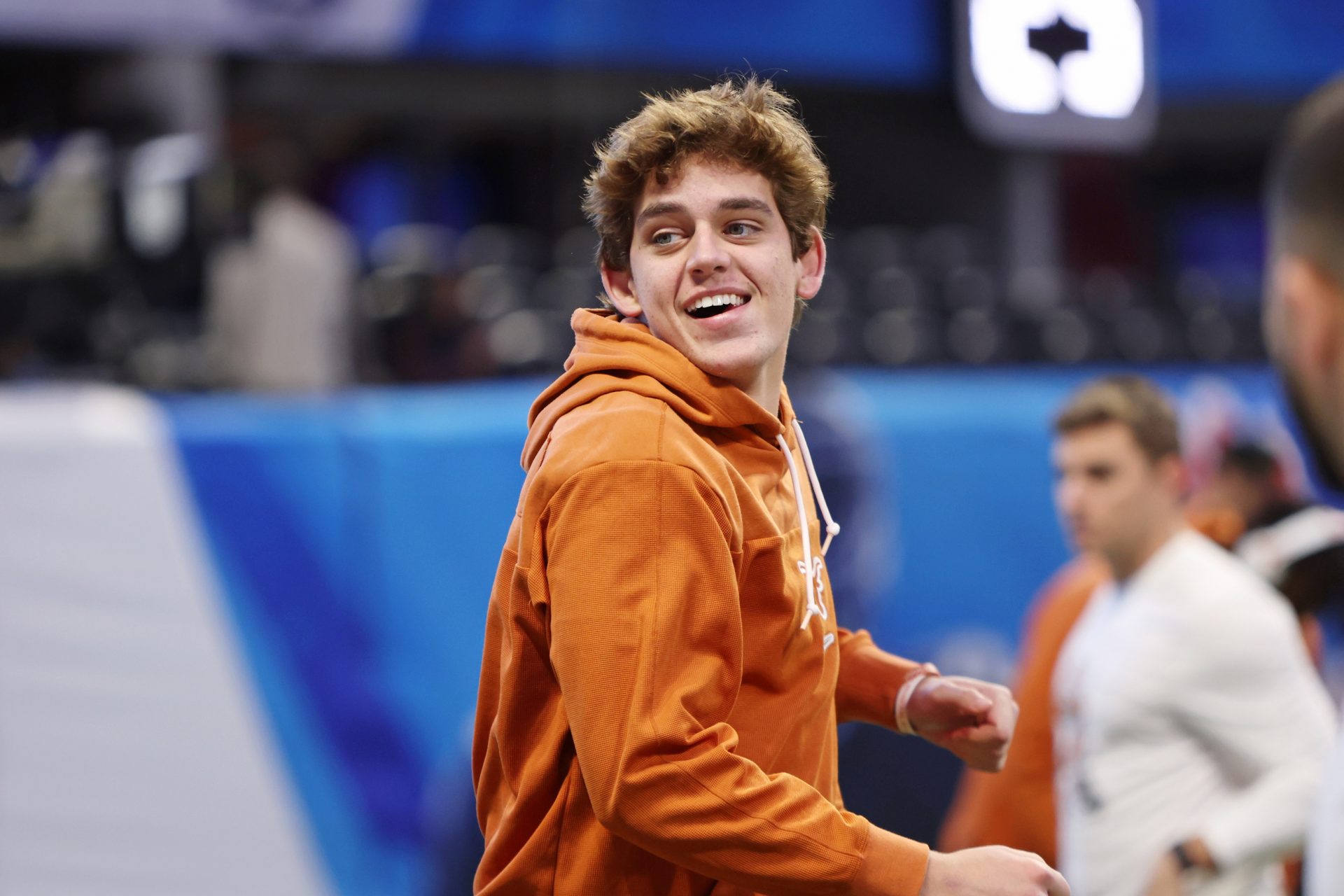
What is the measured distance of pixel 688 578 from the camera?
1505 millimetres

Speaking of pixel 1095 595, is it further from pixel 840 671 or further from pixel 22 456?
pixel 22 456

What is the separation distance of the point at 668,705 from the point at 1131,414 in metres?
2.42

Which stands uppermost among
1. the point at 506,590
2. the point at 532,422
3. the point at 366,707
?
the point at 532,422

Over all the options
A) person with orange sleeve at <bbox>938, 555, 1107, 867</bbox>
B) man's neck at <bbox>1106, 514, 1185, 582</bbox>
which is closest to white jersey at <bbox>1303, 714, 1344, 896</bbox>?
man's neck at <bbox>1106, 514, 1185, 582</bbox>

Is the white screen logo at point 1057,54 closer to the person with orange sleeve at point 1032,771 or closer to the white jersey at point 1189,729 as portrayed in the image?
the white jersey at point 1189,729

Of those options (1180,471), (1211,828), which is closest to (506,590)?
(1211,828)

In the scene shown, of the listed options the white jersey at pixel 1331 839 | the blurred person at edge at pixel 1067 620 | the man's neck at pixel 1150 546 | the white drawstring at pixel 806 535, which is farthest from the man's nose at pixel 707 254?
the blurred person at edge at pixel 1067 620

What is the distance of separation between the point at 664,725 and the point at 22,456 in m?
3.09

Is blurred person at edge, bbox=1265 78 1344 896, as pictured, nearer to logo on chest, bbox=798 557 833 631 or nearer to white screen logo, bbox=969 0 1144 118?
logo on chest, bbox=798 557 833 631

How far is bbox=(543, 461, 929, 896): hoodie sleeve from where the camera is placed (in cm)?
147

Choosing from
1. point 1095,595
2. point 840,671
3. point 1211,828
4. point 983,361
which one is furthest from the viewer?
point 983,361

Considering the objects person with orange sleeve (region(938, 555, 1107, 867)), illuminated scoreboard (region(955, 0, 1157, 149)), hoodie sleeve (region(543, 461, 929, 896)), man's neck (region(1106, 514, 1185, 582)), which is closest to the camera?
hoodie sleeve (region(543, 461, 929, 896))

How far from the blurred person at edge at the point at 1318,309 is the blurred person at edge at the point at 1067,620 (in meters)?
2.48

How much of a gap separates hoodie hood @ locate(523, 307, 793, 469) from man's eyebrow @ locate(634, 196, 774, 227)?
13 cm
